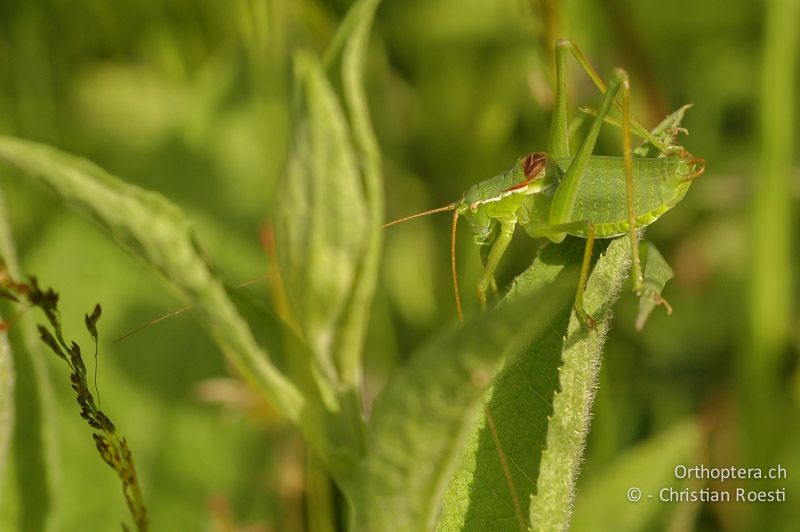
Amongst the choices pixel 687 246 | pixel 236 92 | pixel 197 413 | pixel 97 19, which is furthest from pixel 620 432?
pixel 97 19

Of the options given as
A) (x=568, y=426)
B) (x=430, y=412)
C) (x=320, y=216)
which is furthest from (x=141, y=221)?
(x=568, y=426)

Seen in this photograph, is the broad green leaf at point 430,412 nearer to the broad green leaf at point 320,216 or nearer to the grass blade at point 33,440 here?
the broad green leaf at point 320,216

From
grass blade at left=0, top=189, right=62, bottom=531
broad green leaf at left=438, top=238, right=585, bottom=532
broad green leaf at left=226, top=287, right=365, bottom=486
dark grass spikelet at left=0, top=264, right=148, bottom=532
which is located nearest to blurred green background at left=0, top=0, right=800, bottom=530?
grass blade at left=0, top=189, right=62, bottom=531

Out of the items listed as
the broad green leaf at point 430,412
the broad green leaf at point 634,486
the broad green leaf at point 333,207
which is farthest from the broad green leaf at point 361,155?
the broad green leaf at point 634,486

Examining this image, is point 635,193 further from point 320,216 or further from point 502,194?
point 320,216

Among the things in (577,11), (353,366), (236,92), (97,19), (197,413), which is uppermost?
(97,19)

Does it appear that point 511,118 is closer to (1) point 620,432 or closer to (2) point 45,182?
(1) point 620,432
